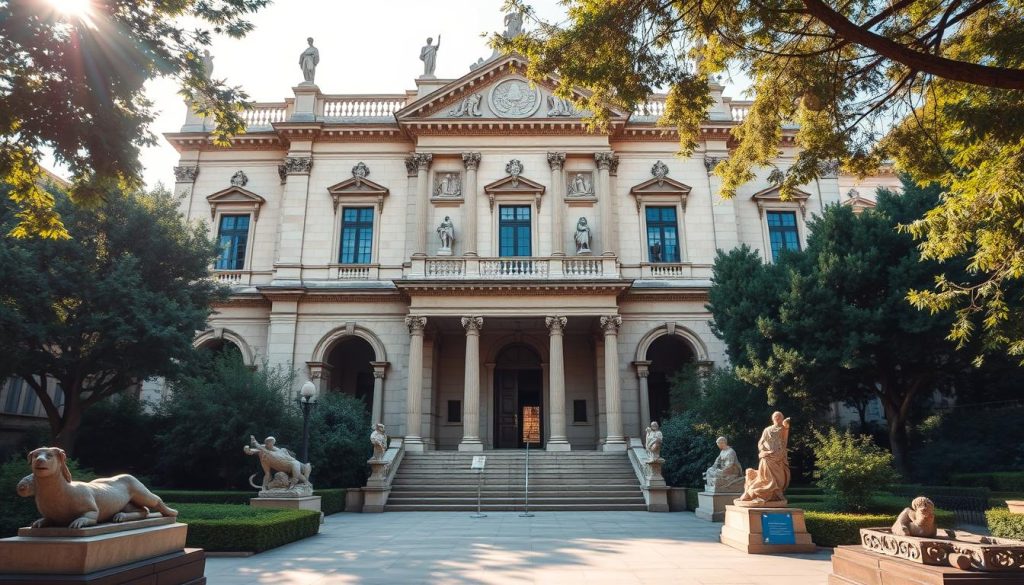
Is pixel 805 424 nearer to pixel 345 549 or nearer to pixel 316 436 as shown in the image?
pixel 345 549

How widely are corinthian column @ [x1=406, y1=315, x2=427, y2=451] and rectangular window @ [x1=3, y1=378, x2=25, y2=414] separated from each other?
701 inches

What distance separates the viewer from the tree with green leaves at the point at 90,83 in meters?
9.44

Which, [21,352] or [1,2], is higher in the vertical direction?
[1,2]

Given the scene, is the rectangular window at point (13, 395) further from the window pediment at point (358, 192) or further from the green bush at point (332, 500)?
the green bush at point (332, 500)

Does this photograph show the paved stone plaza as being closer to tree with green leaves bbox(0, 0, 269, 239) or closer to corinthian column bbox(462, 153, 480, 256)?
tree with green leaves bbox(0, 0, 269, 239)

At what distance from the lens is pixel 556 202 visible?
27703mm

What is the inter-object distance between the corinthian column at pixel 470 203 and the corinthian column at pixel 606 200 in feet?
19.0

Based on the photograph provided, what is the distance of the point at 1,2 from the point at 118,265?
11537mm

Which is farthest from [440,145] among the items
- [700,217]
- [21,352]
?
[21,352]

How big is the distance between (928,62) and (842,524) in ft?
26.9

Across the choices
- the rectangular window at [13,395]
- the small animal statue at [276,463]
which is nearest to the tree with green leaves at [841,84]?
the small animal statue at [276,463]

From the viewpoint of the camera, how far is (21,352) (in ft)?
57.9

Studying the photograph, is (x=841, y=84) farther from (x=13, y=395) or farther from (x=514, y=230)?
(x=13, y=395)

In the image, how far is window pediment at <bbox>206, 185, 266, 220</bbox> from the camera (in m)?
29.0
